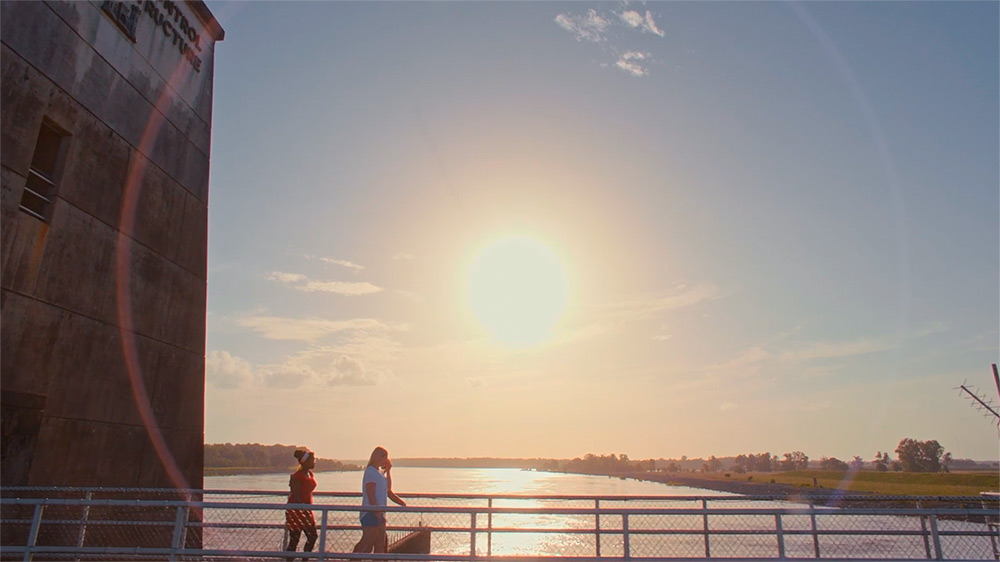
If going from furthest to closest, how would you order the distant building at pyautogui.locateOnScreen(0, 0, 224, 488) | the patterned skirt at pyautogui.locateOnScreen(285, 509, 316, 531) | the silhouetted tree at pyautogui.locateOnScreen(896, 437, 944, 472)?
1. the silhouetted tree at pyautogui.locateOnScreen(896, 437, 944, 472)
2. the patterned skirt at pyautogui.locateOnScreen(285, 509, 316, 531)
3. the distant building at pyautogui.locateOnScreen(0, 0, 224, 488)

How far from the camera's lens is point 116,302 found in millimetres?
10320

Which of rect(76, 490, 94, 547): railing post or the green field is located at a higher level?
rect(76, 490, 94, 547): railing post

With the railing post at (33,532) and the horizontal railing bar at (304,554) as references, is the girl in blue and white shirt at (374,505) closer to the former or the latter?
the horizontal railing bar at (304,554)

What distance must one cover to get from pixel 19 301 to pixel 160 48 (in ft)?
21.5

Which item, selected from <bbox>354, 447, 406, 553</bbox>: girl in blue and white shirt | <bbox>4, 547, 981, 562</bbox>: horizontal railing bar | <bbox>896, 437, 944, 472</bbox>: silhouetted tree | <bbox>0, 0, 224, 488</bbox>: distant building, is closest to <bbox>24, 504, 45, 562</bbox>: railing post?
<bbox>4, 547, 981, 562</bbox>: horizontal railing bar

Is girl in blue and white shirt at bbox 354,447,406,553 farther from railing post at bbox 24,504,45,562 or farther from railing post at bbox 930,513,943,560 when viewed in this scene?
railing post at bbox 930,513,943,560

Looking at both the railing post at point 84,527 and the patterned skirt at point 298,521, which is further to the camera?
the patterned skirt at point 298,521

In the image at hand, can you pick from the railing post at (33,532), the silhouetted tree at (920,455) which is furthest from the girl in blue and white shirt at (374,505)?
the silhouetted tree at (920,455)

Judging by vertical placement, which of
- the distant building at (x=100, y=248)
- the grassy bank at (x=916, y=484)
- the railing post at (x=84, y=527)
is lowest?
the grassy bank at (x=916, y=484)

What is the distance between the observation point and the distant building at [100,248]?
336 inches

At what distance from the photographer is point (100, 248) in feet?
33.1

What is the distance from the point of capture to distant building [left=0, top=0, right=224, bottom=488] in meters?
8.54

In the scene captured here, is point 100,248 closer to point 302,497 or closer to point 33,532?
point 33,532

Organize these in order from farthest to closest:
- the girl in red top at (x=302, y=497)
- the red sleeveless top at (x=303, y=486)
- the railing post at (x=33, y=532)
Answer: the red sleeveless top at (x=303, y=486), the girl in red top at (x=302, y=497), the railing post at (x=33, y=532)
